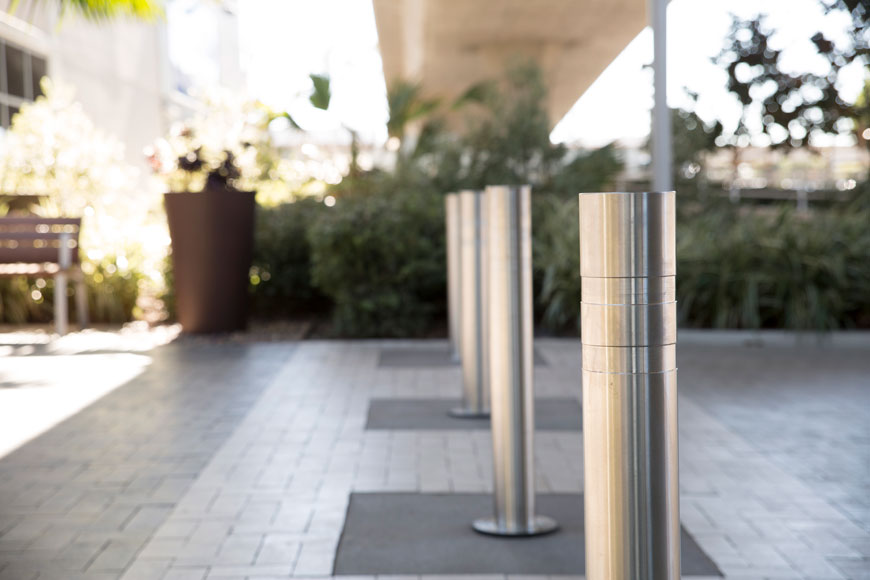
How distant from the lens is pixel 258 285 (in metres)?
11.4

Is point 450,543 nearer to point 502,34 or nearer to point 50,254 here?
point 50,254

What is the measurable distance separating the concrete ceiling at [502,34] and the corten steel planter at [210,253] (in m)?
7.63

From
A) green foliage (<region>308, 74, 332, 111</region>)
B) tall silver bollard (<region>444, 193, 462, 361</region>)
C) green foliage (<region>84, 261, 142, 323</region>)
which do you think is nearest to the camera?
tall silver bollard (<region>444, 193, 462, 361</region>)

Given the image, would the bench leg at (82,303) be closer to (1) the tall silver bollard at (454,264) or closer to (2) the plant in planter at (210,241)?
(2) the plant in planter at (210,241)

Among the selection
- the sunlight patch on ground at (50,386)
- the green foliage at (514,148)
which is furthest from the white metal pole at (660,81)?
the sunlight patch on ground at (50,386)

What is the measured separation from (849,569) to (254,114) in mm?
13748

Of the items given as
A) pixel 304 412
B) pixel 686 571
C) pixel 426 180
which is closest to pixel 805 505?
pixel 686 571

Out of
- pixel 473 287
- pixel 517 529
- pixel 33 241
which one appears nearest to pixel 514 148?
pixel 33 241

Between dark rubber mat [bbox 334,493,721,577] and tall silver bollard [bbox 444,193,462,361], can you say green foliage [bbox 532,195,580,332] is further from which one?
dark rubber mat [bbox 334,493,721,577]

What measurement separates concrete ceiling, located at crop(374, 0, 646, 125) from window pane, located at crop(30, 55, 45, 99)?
22.1 ft

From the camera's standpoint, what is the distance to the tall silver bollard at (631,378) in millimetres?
2199

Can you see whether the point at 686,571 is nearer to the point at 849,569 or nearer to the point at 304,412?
the point at 849,569

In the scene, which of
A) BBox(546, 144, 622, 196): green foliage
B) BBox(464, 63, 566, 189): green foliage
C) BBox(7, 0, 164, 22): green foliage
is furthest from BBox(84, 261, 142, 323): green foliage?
BBox(546, 144, 622, 196): green foliage

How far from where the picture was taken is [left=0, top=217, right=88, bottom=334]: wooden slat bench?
9773 millimetres
